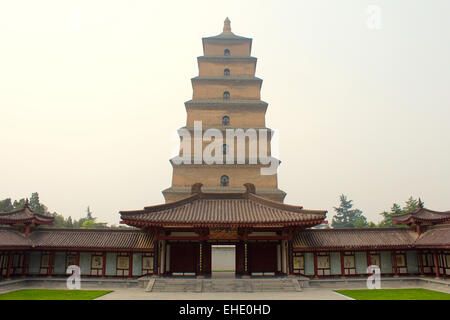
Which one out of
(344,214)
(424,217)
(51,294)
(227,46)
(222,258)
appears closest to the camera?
(51,294)

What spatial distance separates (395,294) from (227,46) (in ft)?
73.9

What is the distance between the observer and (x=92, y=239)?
20.5m

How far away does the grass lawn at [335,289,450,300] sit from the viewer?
15.1m

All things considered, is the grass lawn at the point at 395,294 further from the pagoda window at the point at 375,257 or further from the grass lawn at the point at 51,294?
the grass lawn at the point at 51,294

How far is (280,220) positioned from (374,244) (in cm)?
678

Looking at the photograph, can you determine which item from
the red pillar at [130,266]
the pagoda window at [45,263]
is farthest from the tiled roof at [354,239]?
the pagoda window at [45,263]

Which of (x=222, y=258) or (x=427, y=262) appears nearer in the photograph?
(x=427, y=262)

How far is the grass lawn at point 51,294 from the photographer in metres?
15.4

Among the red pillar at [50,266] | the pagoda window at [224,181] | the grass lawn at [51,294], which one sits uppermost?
the pagoda window at [224,181]

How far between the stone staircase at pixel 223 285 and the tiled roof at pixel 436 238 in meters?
7.75

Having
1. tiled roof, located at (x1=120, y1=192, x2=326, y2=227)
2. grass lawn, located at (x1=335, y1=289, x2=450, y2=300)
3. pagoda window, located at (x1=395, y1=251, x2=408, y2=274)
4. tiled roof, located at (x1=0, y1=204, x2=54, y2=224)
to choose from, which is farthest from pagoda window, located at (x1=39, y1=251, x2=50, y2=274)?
pagoda window, located at (x1=395, y1=251, x2=408, y2=274)

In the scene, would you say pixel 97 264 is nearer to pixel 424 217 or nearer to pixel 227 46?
pixel 424 217

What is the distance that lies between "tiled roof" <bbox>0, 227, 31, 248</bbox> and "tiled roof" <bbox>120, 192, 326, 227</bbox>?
6.53m

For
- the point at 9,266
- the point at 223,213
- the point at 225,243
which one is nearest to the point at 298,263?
the point at 225,243
